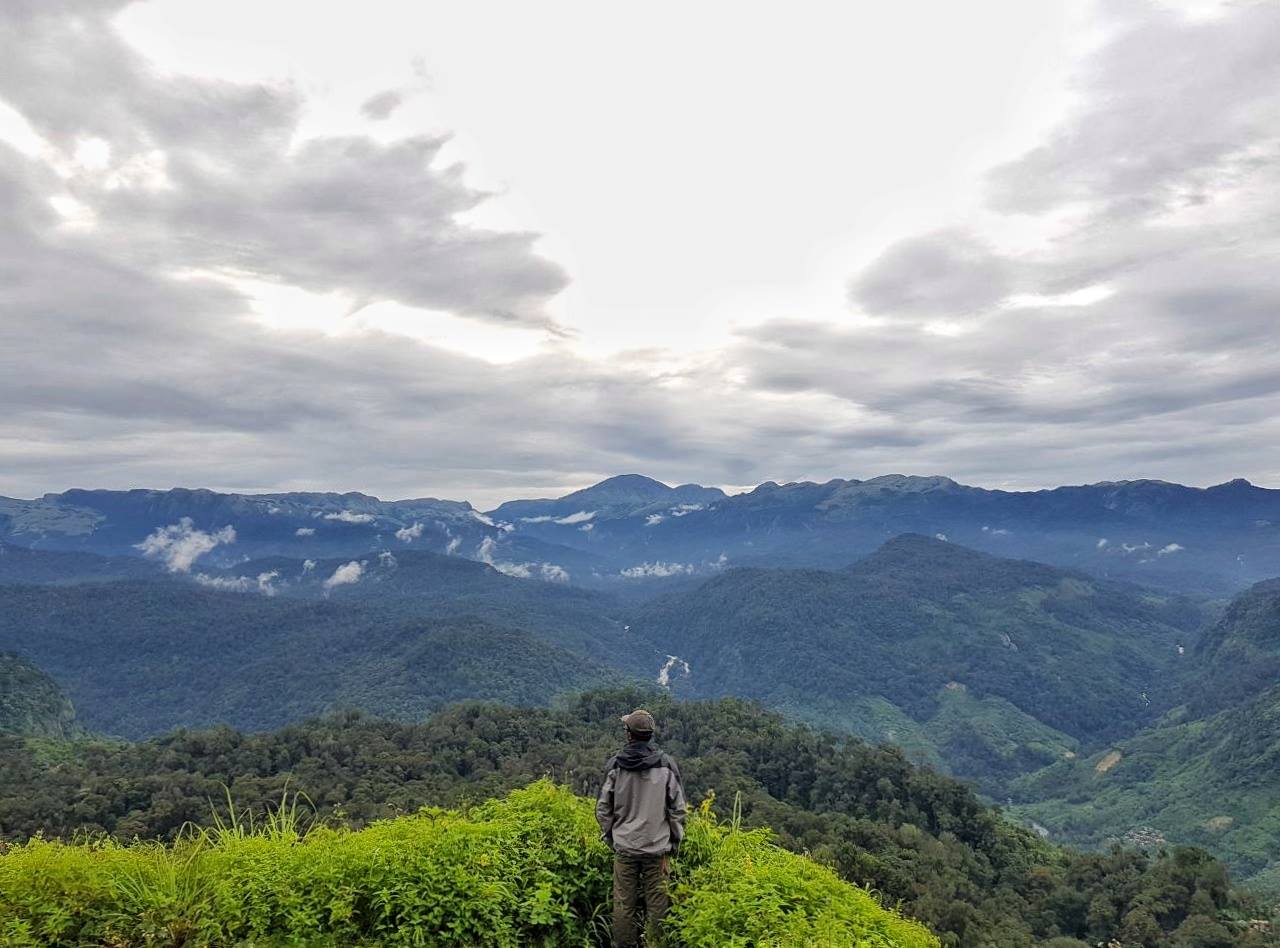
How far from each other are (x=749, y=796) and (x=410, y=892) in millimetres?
78328

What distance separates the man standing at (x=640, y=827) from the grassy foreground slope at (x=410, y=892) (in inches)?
15.6

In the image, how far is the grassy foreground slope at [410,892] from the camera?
7.39 metres

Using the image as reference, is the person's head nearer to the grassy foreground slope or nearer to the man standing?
the man standing

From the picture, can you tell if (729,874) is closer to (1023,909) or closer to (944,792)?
(1023,909)

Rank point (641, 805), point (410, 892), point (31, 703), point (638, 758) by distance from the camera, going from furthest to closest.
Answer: point (31, 703)
point (638, 758)
point (641, 805)
point (410, 892)

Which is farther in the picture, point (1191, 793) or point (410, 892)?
point (1191, 793)

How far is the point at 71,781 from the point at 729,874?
100.0 meters

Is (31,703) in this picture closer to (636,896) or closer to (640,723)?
(636,896)

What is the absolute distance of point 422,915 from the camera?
26.5 feet

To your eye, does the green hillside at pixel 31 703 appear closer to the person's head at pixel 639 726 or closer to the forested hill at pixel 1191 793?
the person's head at pixel 639 726

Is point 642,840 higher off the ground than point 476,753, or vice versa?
point 642,840

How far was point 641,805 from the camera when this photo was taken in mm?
9266

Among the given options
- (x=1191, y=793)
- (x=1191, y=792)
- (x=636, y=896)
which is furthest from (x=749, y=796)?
(x=1191, y=792)

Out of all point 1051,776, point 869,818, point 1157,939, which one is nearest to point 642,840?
point 1157,939
